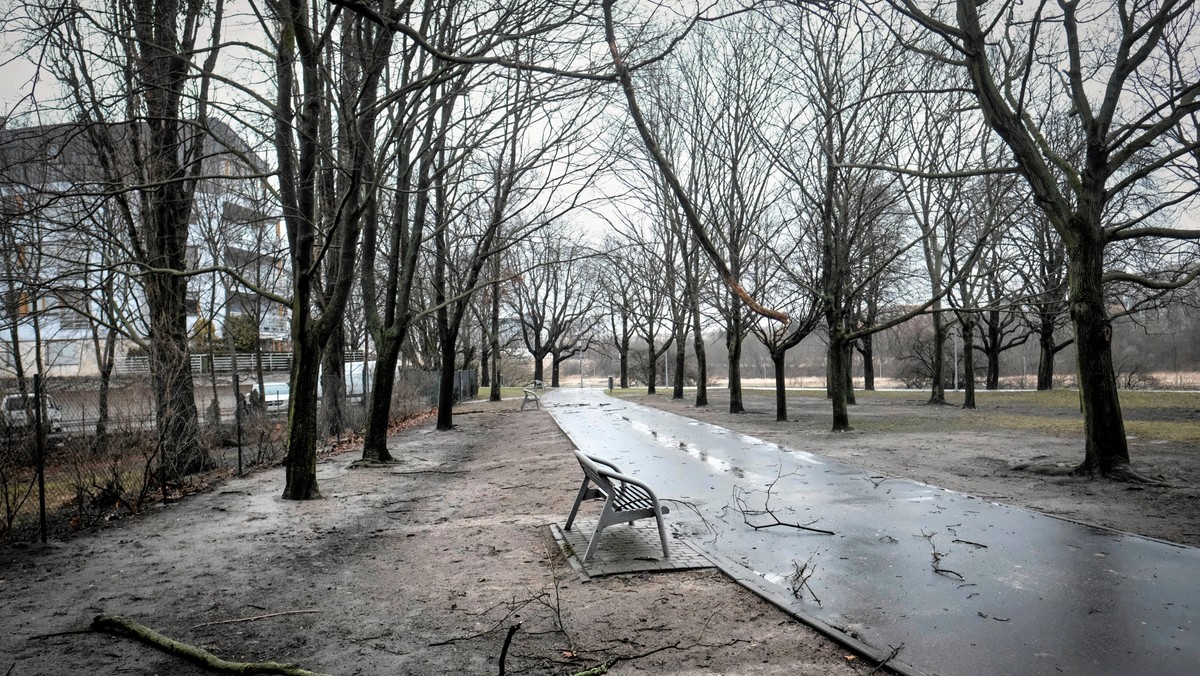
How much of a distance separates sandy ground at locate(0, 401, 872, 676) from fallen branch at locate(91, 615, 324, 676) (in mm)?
71

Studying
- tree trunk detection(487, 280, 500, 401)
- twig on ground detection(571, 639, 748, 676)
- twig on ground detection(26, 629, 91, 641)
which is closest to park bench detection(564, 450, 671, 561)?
twig on ground detection(571, 639, 748, 676)

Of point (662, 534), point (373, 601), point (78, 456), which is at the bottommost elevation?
→ point (373, 601)

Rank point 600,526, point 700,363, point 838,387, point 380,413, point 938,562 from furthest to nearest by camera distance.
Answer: point 700,363 < point 838,387 < point 380,413 < point 600,526 < point 938,562

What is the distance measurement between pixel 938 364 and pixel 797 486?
21.0 meters

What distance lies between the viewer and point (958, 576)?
5.60 meters

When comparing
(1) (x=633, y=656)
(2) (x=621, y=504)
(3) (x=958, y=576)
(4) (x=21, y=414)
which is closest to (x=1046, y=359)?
(3) (x=958, y=576)

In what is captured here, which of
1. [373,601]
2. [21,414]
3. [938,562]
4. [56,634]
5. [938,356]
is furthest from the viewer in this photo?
[938,356]

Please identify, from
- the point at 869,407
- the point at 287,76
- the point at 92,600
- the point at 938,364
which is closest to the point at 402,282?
the point at 287,76

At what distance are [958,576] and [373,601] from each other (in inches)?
172

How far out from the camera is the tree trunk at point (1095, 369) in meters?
9.84

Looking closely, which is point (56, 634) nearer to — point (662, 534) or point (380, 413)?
point (662, 534)

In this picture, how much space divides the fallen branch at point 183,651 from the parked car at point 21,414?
3616 mm

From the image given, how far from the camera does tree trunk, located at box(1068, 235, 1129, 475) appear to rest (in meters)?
9.84

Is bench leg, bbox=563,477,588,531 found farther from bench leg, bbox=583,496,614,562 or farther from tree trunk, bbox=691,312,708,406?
tree trunk, bbox=691,312,708,406
